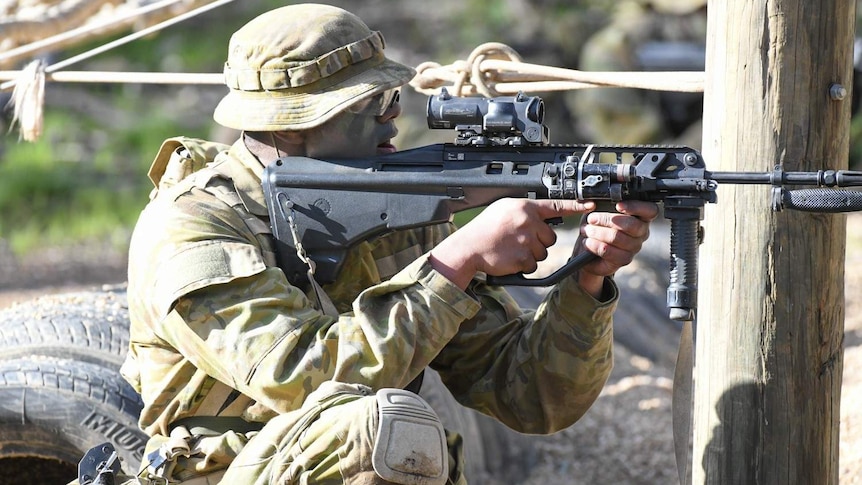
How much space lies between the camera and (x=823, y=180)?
8.22ft

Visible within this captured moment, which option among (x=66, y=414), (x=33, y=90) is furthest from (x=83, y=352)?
(x=33, y=90)

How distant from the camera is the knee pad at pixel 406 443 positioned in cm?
241

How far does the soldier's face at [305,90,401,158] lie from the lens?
9.70 feet

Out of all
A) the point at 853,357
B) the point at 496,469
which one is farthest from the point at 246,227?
the point at 853,357

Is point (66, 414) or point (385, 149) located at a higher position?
point (385, 149)

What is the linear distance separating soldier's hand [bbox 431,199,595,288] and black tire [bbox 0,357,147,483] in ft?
4.80

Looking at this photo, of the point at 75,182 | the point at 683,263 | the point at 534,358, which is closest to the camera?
the point at 683,263

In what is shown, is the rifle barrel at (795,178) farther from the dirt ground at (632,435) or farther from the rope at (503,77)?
the dirt ground at (632,435)

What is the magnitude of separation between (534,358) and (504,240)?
54 centimetres

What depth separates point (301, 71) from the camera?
2.89 m

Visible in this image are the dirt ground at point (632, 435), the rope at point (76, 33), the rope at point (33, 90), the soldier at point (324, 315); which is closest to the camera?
the soldier at point (324, 315)

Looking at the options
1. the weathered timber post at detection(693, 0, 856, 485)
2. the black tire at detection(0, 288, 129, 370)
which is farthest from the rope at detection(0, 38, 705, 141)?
the black tire at detection(0, 288, 129, 370)

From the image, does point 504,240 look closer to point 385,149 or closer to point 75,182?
point 385,149

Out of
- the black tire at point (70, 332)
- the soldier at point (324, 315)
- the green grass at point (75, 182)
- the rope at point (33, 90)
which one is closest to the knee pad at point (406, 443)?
the soldier at point (324, 315)
